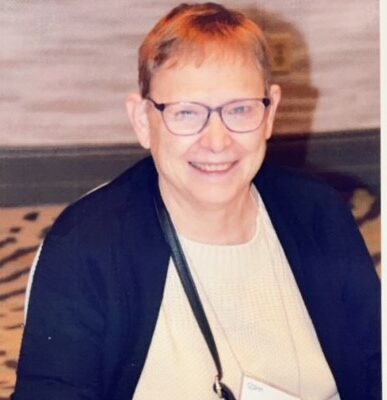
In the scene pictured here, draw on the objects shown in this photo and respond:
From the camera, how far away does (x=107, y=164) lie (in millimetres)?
1116

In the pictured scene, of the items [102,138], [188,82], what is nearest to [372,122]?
[188,82]

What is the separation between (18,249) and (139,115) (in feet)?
1.41

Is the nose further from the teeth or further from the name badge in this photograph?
the name badge

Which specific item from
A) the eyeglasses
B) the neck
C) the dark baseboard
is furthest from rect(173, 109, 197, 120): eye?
the dark baseboard

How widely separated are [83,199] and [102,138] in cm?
28

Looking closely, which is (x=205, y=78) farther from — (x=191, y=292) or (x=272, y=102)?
(x=191, y=292)

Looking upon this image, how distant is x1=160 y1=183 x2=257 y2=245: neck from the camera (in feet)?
2.97

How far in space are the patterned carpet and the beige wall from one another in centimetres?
10

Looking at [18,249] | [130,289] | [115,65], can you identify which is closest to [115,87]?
[115,65]

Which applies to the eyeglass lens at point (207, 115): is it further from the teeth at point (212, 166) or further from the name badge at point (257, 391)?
the name badge at point (257, 391)

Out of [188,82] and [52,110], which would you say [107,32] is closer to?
[52,110]

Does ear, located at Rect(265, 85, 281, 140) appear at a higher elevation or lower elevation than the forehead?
lower

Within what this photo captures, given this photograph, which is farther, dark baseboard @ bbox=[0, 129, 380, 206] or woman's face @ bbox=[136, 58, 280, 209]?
dark baseboard @ bbox=[0, 129, 380, 206]

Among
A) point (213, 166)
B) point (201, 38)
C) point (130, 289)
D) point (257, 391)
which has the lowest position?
point (257, 391)
